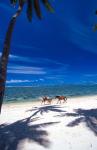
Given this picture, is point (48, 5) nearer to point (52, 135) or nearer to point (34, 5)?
point (34, 5)

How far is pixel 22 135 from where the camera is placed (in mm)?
12703

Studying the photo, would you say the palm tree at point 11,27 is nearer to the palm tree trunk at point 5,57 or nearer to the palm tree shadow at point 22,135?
the palm tree trunk at point 5,57

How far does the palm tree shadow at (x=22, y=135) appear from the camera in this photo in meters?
11.4

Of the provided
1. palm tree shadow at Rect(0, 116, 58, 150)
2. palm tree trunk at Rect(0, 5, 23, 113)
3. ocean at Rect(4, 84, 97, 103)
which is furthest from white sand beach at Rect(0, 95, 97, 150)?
ocean at Rect(4, 84, 97, 103)

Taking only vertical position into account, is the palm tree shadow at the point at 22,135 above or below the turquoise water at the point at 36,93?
below

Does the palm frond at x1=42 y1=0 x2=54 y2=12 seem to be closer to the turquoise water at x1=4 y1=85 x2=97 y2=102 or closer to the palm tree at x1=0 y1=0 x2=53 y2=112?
the palm tree at x1=0 y1=0 x2=53 y2=112

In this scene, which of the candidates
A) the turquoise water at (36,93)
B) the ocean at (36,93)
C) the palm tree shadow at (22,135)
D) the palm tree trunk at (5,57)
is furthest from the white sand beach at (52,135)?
the turquoise water at (36,93)

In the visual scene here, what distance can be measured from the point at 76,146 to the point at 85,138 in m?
1.08

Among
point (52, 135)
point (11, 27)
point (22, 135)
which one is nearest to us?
point (52, 135)

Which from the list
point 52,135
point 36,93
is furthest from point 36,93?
point 52,135

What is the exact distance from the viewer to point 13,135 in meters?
12.8

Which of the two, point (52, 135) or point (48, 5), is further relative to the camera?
point (48, 5)

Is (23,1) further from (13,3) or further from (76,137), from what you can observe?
(76,137)

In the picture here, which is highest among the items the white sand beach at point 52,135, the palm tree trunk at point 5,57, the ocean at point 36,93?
the ocean at point 36,93
